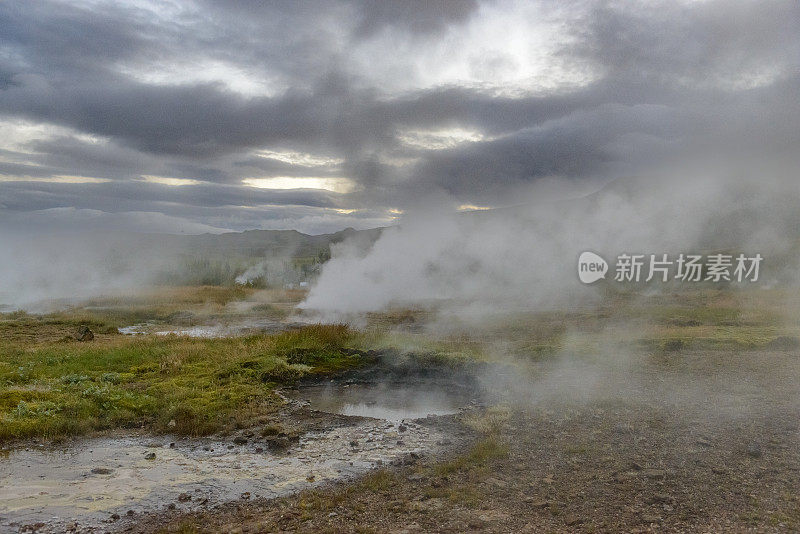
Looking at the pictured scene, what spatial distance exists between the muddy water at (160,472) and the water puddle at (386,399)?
1.61 m

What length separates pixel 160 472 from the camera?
9.12m

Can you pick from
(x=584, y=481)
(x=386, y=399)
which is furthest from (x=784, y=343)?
(x=584, y=481)

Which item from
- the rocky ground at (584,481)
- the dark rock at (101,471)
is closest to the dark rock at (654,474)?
the rocky ground at (584,481)

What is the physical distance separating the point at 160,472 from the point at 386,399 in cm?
638

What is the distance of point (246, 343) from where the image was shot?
808 inches

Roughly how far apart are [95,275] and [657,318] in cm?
7457

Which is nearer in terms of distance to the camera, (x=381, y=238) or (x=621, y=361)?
(x=621, y=361)

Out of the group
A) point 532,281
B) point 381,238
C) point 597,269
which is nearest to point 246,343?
point 381,238

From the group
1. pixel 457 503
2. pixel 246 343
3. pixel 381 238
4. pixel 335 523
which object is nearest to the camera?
pixel 335 523

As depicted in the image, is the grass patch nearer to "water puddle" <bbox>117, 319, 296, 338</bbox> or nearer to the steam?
"water puddle" <bbox>117, 319, 296, 338</bbox>

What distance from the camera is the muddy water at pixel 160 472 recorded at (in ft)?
25.3

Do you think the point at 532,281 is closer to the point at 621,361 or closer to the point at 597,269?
the point at 597,269

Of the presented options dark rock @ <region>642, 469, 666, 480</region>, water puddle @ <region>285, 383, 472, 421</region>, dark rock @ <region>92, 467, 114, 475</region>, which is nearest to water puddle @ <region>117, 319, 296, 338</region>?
water puddle @ <region>285, 383, 472, 421</region>

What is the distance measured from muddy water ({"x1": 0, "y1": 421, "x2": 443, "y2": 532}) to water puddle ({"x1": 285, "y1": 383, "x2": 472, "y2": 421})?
1.61m
